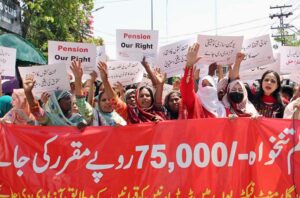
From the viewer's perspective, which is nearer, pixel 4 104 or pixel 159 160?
pixel 159 160

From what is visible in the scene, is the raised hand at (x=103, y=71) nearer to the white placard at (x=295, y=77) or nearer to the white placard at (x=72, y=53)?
the white placard at (x=72, y=53)

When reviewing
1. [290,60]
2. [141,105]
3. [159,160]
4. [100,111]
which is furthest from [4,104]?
[290,60]

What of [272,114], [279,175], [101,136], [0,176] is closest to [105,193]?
[101,136]

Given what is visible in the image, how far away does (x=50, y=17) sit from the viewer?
1203cm

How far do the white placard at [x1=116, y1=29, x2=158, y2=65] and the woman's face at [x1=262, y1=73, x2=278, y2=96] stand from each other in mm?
1338

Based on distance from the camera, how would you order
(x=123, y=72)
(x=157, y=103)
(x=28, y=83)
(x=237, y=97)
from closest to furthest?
1. (x=28, y=83)
2. (x=237, y=97)
3. (x=157, y=103)
4. (x=123, y=72)

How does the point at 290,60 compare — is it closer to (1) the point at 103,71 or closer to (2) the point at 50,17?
(1) the point at 103,71

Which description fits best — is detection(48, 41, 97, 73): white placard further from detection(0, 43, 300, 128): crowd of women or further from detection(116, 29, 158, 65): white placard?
detection(0, 43, 300, 128): crowd of women

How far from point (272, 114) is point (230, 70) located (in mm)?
666

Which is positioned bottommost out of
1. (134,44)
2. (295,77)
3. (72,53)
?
(295,77)

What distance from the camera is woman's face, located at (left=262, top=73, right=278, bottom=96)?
471 cm

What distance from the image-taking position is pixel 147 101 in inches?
180

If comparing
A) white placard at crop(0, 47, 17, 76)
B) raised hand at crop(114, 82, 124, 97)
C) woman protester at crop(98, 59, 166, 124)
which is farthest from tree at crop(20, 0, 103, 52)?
woman protester at crop(98, 59, 166, 124)

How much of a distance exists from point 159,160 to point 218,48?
1.56 meters
